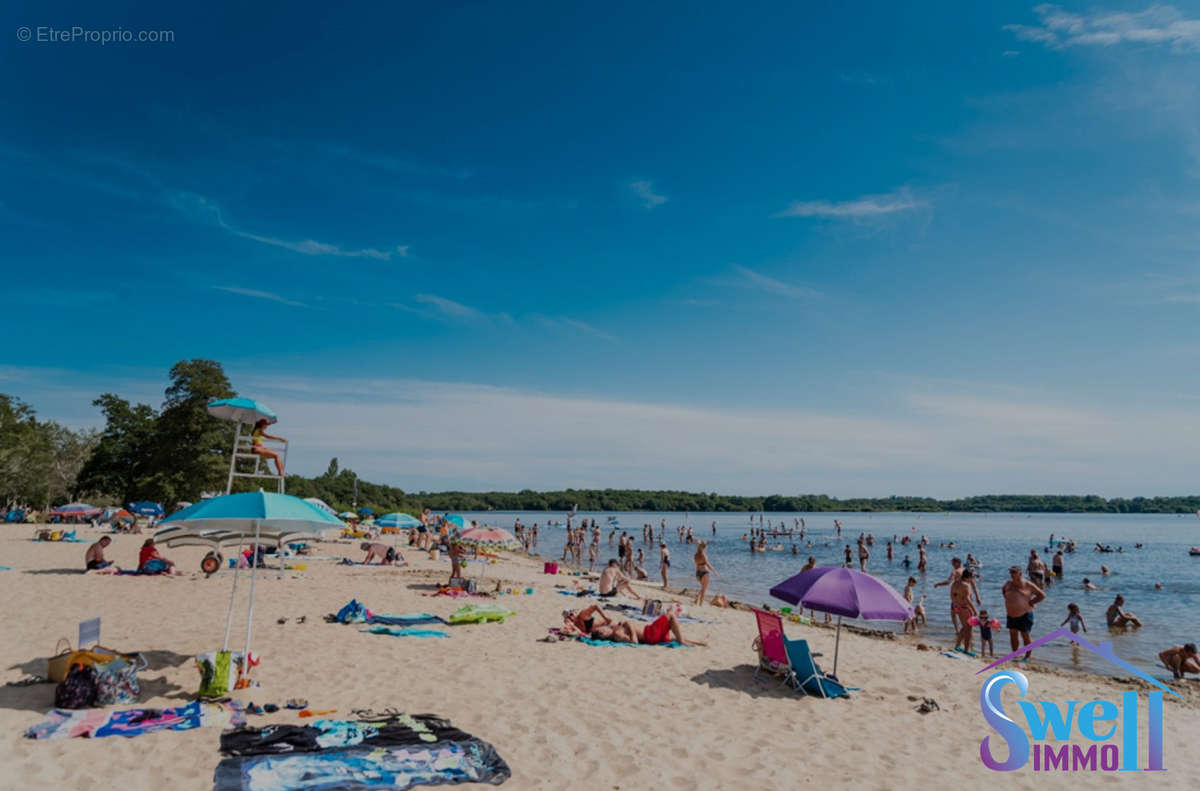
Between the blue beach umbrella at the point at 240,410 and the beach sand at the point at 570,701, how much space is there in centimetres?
520

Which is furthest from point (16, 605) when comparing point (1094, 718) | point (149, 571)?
point (1094, 718)

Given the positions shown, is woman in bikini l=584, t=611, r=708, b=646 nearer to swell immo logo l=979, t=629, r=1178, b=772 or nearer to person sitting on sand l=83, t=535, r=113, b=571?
swell immo logo l=979, t=629, r=1178, b=772

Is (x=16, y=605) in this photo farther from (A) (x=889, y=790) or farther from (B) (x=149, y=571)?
(A) (x=889, y=790)

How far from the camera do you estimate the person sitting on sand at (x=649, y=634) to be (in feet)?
33.7

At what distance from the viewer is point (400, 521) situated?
82.3 feet


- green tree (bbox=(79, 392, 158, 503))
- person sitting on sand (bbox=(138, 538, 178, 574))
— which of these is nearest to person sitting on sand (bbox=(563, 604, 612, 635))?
person sitting on sand (bbox=(138, 538, 178, 574))

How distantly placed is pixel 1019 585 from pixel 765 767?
8.49 meters

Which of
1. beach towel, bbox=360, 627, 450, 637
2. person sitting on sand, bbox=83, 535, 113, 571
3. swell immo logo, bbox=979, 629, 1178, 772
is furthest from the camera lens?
person sitting on sand, bbox=83, 535, 113, 571

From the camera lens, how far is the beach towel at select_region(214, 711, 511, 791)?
475 centimetres

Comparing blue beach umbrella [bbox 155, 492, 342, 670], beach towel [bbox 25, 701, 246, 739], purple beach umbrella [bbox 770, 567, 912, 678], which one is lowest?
beach towel [bbox 25, 701, 246, 739]

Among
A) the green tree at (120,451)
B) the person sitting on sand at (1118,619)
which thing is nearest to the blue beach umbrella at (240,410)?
the person sitting on sand at (1118,619)

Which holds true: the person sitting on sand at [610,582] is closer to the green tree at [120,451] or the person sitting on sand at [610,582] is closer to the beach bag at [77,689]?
the beach bag at [77,689]

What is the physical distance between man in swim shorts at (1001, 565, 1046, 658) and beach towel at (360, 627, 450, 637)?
9.82 metres

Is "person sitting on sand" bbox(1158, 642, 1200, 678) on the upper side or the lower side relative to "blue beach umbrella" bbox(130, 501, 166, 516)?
upper
